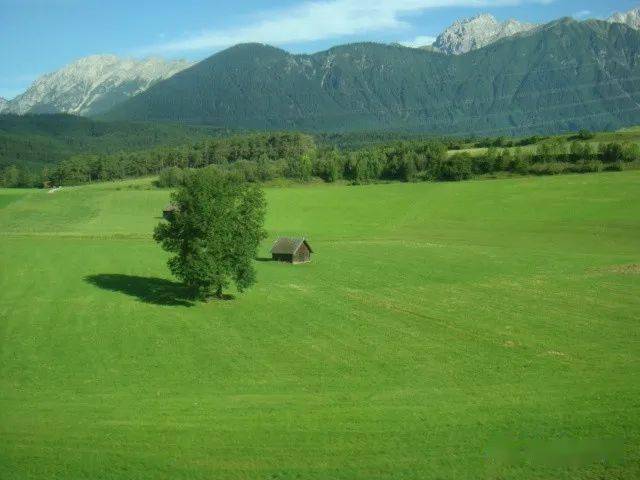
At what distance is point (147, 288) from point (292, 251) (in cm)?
1786

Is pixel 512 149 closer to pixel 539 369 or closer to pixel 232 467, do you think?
pixel 539 369

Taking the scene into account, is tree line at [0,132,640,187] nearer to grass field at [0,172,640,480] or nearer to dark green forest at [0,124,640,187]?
dark green forest at [0,124,640,187]

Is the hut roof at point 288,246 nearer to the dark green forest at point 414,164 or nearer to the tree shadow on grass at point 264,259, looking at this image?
the tree shadow on grass at point 264,259

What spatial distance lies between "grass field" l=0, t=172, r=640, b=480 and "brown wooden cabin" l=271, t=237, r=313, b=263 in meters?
2.92

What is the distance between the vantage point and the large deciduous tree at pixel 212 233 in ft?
162

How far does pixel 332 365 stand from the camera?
34.8 meters

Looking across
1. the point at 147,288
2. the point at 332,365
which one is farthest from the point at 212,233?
the point at 332,365

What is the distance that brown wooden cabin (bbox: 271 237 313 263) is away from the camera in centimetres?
6769

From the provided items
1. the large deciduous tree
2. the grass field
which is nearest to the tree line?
the grass field

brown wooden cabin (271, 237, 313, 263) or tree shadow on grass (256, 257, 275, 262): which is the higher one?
brown wooden cabin (271, 237, 313, 263)

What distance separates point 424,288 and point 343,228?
4637 centimetres

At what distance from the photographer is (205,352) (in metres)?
37.2

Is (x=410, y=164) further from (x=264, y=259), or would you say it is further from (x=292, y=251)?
(x=292, y=251)

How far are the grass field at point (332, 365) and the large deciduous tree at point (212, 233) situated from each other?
→ 2.25 meters
